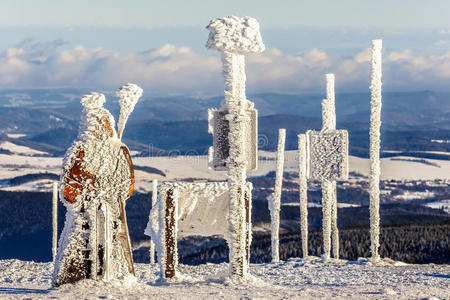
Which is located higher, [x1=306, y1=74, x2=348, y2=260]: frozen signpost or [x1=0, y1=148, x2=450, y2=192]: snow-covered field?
[x1=0, y1=148, x2=450, y2=192]: snow-covered field

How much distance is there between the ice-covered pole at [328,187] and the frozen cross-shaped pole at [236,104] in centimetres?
1051

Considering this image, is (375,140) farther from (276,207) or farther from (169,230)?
(169,230)

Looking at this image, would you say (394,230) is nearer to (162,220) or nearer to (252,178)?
(162,220)

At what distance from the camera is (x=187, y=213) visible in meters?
19.0

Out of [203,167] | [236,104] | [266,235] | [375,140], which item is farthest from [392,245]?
[203,167]

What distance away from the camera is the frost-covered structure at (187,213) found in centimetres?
1867

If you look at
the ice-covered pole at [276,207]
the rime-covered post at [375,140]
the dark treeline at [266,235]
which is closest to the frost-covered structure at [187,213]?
the rime-covered post at [375,140]

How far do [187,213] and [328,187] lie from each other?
1044 centimetres

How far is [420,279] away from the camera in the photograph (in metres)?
22.1

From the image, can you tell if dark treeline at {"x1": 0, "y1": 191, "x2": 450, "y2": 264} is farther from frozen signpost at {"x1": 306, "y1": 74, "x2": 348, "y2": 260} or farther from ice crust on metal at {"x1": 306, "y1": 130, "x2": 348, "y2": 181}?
ice crust on metal at {"x1": 306, "y1": 130, "x2": 348, "y2": 181}

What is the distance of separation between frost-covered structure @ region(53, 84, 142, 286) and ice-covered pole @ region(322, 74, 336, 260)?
39.8ft

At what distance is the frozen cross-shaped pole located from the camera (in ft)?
58.9

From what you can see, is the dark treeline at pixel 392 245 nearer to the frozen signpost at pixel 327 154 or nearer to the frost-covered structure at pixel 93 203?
the frozen signpost at pixel 327 154

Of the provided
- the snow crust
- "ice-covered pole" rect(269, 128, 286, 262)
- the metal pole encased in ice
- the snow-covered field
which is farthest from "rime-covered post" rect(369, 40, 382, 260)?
the snow-covered field
